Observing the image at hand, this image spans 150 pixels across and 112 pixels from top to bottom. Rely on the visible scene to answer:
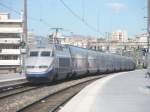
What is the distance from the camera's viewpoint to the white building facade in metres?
114

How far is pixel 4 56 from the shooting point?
393 feet

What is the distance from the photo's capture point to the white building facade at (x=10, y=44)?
374 ft

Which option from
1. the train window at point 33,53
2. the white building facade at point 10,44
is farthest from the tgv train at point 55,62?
the white building facade at point 10,44

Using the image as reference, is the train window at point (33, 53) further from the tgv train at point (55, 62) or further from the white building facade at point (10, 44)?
the white building facade at point (10, 44)

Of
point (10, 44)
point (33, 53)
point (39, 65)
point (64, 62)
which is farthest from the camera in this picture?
point (10, 44)

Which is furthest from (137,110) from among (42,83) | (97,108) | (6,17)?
(6,17)

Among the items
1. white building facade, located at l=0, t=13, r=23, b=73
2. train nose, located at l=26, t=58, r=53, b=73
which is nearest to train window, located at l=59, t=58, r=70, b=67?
train nose, located at l=26, t=58, r=53, b=73

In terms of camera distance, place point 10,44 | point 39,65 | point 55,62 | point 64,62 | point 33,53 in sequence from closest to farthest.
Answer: point 39,65 → point 55,62 → point 33,53 → point 64,62 → point 10,44

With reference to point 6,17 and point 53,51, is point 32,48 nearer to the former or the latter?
point 53,51

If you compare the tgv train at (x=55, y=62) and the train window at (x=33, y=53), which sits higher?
the train window at (x=33, y=53)

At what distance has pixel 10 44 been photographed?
12088 cm

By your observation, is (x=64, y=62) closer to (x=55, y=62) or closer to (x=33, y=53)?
(x=55, y=62)

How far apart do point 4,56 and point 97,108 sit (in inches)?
4081

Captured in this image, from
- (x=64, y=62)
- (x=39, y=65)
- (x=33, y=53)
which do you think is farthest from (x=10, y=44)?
(x=39, y=65)
